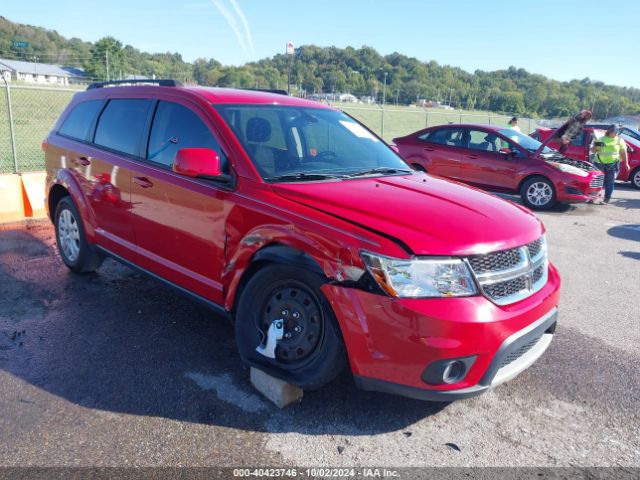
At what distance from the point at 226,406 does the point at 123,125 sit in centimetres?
269

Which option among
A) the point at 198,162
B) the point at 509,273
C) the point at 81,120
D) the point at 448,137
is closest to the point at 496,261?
the point at 509,273

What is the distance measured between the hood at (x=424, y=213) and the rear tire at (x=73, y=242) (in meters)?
2.86

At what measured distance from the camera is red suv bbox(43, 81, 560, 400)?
2.74 metres

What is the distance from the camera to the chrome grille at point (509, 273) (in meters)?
2.83

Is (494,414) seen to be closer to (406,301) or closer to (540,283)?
(540,283)

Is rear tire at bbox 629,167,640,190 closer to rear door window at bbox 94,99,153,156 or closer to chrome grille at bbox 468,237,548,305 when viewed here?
chrome grille at bbox 468,237,548,305

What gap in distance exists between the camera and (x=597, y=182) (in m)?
10.7

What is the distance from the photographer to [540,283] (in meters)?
3.27

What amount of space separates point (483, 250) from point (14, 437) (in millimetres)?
2759

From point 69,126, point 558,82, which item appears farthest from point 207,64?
point 558,82

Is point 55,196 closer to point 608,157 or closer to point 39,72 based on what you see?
point 608,157

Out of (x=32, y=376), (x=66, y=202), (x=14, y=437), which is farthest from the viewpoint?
(x=66, y=202)

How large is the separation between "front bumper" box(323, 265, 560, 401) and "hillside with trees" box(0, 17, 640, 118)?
75.9 feet

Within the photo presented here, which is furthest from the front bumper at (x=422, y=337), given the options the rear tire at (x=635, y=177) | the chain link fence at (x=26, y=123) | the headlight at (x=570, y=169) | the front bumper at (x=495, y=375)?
the rear tire at (x=635, y=177)
